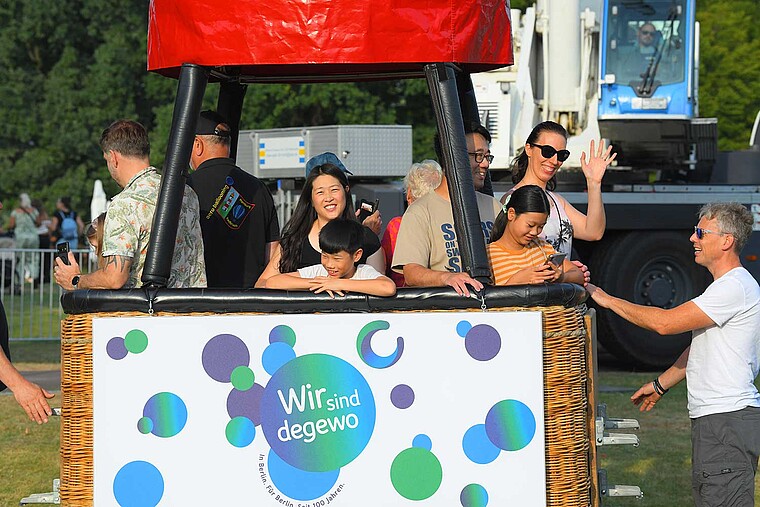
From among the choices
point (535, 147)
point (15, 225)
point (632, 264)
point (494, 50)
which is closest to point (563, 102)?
point (632, 264)

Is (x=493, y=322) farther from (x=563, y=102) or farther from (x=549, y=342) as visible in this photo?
(x=563, y=102)

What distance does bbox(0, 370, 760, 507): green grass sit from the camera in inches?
293

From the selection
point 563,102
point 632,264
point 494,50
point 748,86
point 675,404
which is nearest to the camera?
point 494,50

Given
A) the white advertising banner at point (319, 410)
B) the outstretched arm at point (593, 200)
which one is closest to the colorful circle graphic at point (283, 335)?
the white advertising banner at point (319, 410)

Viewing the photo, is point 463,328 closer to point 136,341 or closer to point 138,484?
point 136,341

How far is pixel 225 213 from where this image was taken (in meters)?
5.93

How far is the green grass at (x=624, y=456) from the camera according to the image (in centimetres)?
743

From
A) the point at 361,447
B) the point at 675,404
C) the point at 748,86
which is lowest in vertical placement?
the point at 675,404

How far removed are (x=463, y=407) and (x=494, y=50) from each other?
1.40 m

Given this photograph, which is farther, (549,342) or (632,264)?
(632,264)

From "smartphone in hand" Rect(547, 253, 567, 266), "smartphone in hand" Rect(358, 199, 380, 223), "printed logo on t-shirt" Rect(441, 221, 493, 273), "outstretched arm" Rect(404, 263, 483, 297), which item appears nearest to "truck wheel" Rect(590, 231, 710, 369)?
"smartphone in hand" Rect(358, 199, 380, 223)

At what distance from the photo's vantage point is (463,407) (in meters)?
4.44

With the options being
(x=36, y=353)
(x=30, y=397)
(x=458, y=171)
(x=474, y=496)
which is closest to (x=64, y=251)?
(x=30, y=397)

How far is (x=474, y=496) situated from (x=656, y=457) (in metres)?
4.25
